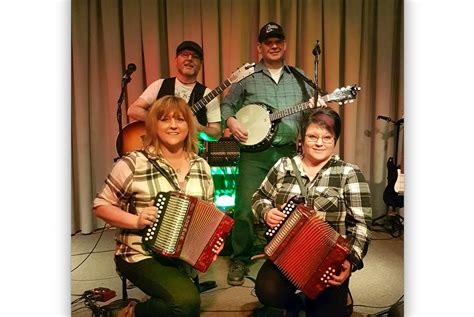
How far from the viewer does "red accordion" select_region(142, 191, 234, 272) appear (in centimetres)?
162

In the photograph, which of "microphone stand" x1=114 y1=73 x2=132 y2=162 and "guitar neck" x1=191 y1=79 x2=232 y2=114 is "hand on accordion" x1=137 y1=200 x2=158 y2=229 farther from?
"guitar neck" x1=191 y1=79 x2=232 y2=114

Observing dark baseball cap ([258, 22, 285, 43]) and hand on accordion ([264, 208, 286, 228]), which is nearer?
hand on accordion ([264, 208, 286, 228])

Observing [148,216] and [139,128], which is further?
[139,128]

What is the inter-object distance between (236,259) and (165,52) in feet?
2.56

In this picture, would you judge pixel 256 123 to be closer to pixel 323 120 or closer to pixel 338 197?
pixel 323 120

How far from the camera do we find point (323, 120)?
174 centimetres

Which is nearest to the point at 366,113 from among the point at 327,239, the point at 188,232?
the point at 327,239

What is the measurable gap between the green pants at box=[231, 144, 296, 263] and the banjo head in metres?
0.06

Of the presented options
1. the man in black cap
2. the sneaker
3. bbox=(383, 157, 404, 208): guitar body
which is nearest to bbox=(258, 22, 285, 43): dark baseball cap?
the man in black cap

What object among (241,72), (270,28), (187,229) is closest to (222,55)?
(241,72)

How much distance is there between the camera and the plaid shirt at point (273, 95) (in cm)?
179

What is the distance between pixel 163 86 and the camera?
1.78 m

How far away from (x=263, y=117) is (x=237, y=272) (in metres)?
0.56
